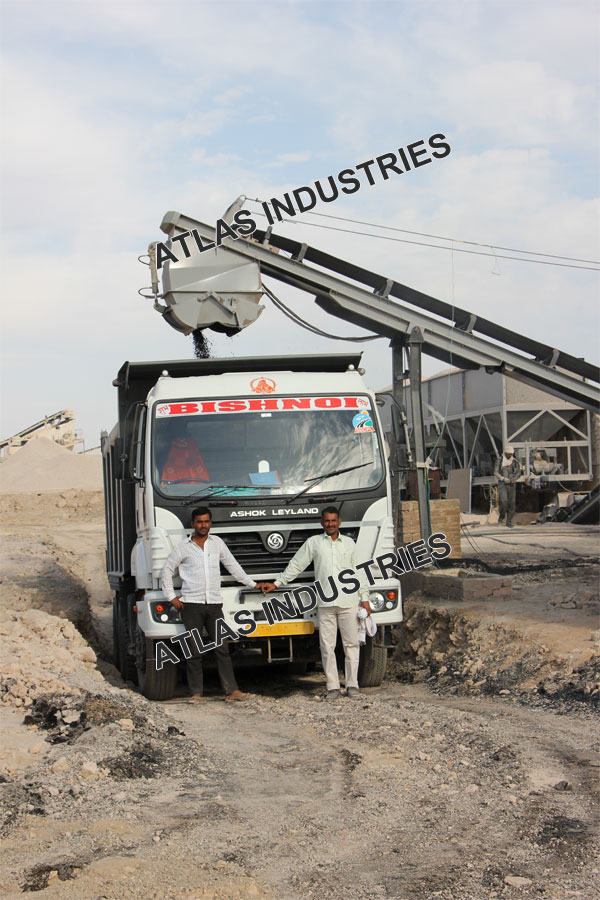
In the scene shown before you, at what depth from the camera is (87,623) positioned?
527 inches

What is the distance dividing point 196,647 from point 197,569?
76cm

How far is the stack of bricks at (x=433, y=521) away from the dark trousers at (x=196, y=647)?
209 inches

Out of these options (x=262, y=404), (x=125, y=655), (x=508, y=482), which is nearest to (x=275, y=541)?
(x=262, y=404)

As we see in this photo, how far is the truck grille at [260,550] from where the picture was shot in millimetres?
7824

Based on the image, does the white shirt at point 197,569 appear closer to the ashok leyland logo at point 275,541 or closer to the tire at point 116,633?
the ashok leyland logo at point 275,541

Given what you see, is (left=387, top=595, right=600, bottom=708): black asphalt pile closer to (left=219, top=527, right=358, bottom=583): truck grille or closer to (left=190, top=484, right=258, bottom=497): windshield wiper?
(left=219, top=527, right=358, bottom=583): truck grille

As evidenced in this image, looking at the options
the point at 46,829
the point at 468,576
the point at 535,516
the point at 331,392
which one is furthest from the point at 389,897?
the point at 535,516

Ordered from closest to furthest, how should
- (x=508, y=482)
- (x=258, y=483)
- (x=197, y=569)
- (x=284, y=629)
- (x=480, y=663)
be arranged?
(x=197, y=569)
(x=284, y=629)
(x=258, y=483)
(x=480, y=663)
(x=508, y=482)

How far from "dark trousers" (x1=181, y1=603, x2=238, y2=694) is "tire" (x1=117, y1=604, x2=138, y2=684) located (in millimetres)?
1227

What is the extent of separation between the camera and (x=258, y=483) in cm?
789

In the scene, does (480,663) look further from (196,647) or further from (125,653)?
(125,653)

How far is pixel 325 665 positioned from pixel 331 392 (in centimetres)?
245

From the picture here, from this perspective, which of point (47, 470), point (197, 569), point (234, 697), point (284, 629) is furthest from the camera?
point (47, 470)

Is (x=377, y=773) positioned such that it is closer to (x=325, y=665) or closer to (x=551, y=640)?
(x=325, y=665)
